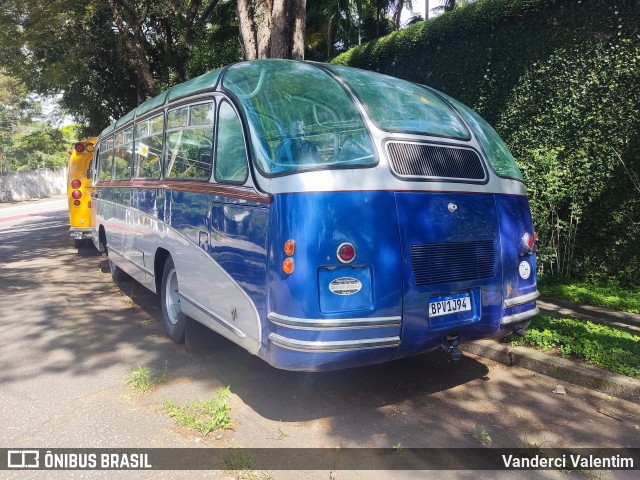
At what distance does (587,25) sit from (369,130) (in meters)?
5.14

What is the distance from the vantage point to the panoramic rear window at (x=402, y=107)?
3.91m

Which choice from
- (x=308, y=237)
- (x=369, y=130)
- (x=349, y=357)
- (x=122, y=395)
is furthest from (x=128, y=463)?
(x=369, y=130)

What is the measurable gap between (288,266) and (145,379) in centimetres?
199

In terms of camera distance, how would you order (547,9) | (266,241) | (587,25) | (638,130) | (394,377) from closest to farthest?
(266,241) < (394,377) < (638,130) < (587,25) < (547,9)

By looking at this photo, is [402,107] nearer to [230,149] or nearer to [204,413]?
[230,149]

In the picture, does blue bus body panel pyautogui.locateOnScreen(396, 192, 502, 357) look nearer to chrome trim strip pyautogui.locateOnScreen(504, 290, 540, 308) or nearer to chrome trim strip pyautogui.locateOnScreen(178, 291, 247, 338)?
chrome trim strip pyautogui.locateOnScreen(504, 290, 540, 308)

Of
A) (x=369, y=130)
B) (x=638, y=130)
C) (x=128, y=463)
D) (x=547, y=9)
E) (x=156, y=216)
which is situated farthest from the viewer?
(x=547, y=9)

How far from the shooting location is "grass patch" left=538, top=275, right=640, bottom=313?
6.24m

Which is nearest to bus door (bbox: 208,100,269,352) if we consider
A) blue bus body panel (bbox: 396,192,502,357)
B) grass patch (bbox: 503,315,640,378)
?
blue bus body panel (bbox: 396,192,502,357)

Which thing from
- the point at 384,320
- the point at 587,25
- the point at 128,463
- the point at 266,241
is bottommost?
the point at 128,463

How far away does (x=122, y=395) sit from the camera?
418 cm

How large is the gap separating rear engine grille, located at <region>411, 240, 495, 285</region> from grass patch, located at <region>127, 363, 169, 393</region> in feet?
7.89

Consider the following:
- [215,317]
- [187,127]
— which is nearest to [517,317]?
[215,317]

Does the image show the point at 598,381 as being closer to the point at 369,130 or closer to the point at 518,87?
the point at 369,130
